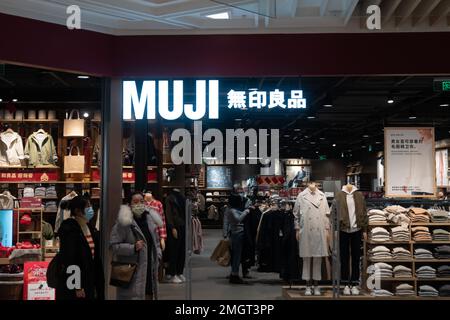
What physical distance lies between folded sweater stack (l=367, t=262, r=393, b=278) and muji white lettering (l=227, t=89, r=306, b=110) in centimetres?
239

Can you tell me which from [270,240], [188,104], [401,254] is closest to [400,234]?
[401,254]

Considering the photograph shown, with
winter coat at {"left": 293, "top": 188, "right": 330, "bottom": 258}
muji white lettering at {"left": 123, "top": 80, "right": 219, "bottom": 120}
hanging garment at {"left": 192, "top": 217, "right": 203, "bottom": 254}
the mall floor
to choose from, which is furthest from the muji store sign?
the mall floor

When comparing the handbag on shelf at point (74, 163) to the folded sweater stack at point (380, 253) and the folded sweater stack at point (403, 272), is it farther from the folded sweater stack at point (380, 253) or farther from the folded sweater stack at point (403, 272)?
the folded sweater stack at point (403, 272)

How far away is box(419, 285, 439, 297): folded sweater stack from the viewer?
750 cm

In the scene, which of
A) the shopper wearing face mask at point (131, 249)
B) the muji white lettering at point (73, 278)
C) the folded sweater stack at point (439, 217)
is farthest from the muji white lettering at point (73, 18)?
the folded sweater stack at point (439, 217)

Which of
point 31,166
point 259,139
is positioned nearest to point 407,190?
point 259,139

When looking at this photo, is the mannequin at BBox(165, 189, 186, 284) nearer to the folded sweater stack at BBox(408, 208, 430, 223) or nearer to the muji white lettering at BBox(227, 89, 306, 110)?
the muji white lettering at BBox(227, 89, 306, 110)

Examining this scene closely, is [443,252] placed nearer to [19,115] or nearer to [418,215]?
[418,215]

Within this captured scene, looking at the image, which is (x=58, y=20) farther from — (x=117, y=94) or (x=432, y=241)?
(x=432, y=241)

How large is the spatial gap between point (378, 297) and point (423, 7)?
3.73 meters

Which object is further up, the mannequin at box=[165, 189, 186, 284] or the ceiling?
the ceiling

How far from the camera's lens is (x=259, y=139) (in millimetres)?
7547
